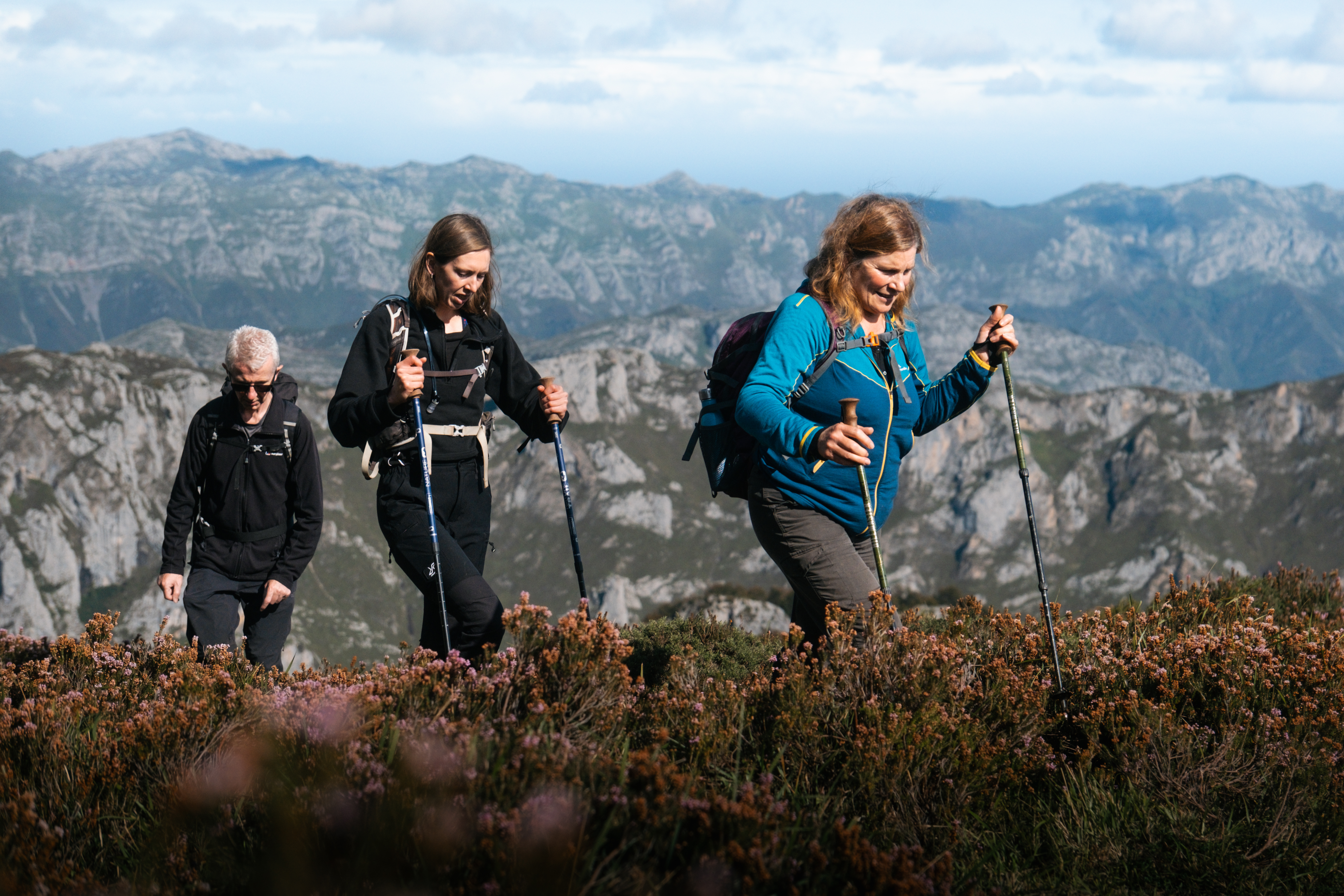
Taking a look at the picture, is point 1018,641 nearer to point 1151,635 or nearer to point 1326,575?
point 1151,635

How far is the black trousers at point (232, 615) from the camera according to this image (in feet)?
23.5

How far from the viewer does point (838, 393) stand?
5.89 metres

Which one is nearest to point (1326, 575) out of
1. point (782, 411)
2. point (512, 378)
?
point (782, 411)

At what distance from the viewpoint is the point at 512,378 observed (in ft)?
23.9

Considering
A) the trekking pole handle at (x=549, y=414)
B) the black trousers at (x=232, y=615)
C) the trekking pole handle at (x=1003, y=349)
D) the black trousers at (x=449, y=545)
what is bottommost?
the black trousers at (x=232, y=615)

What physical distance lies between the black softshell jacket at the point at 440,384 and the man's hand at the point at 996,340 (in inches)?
124

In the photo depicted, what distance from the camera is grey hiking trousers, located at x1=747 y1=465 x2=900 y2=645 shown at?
19.2 feet

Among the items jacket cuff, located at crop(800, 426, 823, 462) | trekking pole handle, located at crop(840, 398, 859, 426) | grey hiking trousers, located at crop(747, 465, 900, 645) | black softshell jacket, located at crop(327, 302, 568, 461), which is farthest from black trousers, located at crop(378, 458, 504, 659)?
trekking pole handle, located at crop(840, 398, 859, 426)

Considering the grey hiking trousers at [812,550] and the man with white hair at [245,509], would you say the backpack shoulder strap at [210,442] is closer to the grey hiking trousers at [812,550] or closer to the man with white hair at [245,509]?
the man with white hair at [245,509]

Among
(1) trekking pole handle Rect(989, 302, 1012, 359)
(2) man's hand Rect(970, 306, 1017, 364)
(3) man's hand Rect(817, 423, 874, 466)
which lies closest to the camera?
(3) man's hand Rect(817, 423, 874, 466)

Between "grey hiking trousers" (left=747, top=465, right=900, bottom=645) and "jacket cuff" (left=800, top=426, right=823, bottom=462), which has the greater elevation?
"jacket cuff" (left=800, top=426, right=823, bottom=462)

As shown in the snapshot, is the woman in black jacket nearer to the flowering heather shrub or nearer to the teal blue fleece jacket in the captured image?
the flowering heather shrub

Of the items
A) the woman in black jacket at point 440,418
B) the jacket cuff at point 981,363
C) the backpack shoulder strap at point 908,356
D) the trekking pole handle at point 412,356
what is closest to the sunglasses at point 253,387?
the woman in black jacket at point 440,418

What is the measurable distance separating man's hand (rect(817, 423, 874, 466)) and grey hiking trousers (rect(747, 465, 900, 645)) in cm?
70
